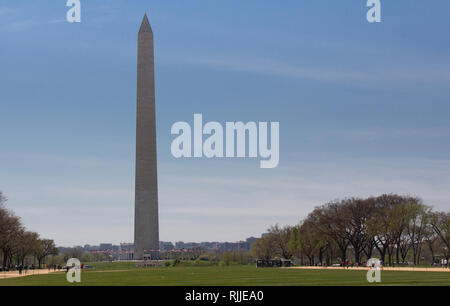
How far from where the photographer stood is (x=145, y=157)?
383 feet

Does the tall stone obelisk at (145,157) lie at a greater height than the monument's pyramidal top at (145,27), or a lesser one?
lesser

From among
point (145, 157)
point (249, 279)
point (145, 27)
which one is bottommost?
point (249, 279)

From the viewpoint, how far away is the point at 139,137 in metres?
118

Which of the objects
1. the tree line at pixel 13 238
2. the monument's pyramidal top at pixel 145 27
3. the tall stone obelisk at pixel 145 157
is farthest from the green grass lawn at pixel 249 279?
the monument's pyramidal top at pixel 145 27

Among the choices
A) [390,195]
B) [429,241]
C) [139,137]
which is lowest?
[429,241]

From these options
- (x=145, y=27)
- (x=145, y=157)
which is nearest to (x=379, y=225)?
(x=145, y=157)

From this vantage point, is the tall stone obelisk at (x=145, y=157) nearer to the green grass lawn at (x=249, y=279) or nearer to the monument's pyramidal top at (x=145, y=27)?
the monument's pyramidal top at (x=145, y=27)

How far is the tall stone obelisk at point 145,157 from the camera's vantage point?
11719 centimetres

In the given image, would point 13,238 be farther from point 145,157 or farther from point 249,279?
point 249,279
